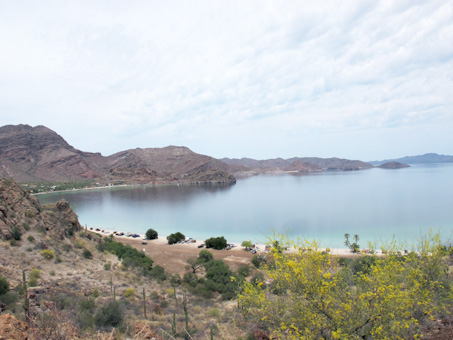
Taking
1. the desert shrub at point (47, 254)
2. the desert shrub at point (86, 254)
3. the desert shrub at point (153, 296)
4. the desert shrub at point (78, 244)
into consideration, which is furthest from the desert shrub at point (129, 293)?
the desert shrub at point (78, 244)

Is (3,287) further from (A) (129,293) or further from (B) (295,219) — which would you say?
(B) (295,219)

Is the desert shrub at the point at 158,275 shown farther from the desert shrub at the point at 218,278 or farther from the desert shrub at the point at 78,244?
the desert shrub at the point at 78,244

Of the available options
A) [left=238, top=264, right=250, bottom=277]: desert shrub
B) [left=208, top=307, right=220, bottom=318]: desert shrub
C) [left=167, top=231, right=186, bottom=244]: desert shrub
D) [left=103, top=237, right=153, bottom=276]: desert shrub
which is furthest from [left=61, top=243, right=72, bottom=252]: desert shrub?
[left=167, top=231, right=186, bottom=244]: desert shrub

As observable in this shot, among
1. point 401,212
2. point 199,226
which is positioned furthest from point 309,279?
point 401,212

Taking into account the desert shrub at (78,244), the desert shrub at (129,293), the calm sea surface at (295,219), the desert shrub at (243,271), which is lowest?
the calm sea surface at (295,219)

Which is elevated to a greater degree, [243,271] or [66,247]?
[66,247]

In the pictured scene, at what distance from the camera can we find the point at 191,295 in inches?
669

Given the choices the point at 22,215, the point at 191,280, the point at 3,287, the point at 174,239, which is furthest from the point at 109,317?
the point at 174,239

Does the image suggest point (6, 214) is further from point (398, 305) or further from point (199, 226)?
point (199, 226)

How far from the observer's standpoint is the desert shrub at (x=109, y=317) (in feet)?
32.7

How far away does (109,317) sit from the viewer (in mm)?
10258

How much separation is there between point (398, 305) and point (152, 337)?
7348mm

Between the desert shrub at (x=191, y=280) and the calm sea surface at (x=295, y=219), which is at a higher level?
the desert shrub at (x=191, y=280)

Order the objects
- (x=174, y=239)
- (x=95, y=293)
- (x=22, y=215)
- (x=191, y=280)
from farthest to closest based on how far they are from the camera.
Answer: (x=174, y=239) < (x=191, y=280) < (x=22, y=215) < (x=95, y=293)
